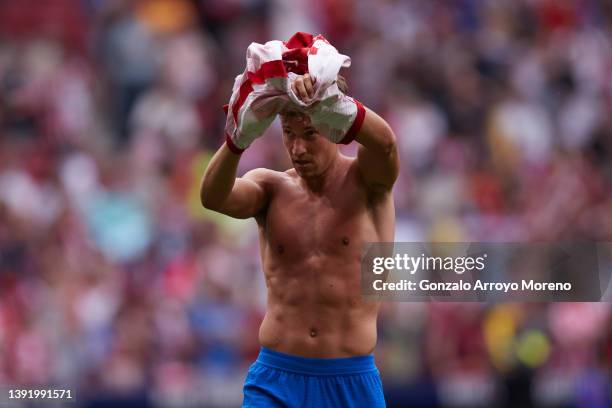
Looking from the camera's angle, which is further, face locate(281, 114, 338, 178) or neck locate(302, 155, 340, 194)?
neck locate(302, 155, 340, 194)

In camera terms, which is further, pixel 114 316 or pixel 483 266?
pixel 114 316

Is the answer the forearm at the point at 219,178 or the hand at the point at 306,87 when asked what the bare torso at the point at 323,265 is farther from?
the hand at the point at 306,87

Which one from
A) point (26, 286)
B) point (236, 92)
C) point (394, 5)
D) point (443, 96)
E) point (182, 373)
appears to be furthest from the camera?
point (394, 5)

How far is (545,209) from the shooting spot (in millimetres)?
11039

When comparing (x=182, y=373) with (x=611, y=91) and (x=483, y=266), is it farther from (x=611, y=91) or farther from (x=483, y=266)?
(x=611, y=91)

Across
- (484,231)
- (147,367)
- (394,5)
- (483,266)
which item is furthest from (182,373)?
(394,5)

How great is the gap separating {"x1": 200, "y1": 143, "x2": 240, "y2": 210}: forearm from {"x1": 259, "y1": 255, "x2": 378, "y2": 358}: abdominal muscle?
1.48ft

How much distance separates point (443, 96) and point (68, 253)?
4002 millimetres

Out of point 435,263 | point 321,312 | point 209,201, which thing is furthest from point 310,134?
point 435,263

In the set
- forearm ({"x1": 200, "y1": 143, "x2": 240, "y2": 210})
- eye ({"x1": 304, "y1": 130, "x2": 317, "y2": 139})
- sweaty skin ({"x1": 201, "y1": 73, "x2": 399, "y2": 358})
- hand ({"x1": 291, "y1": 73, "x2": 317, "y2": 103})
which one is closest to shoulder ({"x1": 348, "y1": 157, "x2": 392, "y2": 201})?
sweaty skin ({"x1": 201, "y1": 73, "x2": 399, "y2": 358})

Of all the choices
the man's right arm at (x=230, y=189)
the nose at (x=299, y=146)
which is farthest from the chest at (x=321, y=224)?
the nose at (x=299, y=146)

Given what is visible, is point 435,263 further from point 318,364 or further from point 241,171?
point 241,171

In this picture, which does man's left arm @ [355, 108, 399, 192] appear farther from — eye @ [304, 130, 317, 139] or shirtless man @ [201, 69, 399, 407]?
eye @ [304, 130, 317, 139]

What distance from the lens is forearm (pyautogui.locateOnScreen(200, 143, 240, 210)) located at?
537 cm
